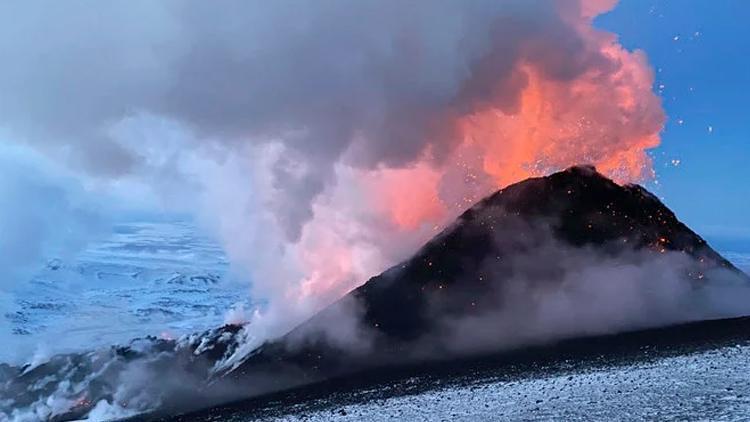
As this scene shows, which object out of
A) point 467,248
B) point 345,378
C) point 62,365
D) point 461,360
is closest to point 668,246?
point 467,248

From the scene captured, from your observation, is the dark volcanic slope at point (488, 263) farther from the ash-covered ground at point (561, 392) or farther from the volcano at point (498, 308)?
the ash-covered ground at point (561, 392)

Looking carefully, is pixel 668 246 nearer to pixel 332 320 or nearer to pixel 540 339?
pixel 540 339

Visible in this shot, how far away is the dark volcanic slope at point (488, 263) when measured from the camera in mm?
57625

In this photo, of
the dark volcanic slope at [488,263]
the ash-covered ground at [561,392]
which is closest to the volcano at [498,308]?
the dark volcanic slope at [488,263]

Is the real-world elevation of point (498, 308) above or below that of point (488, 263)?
below

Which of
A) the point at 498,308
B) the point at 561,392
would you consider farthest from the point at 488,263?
the point at 561,392

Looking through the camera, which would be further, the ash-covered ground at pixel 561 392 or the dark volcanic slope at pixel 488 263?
the dark volcanic slope at pixel 488 263

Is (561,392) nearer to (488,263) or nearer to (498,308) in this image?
(498,308)

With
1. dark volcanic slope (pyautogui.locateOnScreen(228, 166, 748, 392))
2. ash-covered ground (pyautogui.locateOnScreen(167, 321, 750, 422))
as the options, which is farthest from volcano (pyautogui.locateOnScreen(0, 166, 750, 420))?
ash-covered ground (pyautogui.locateOnScreen(167, 321, 750, 422))

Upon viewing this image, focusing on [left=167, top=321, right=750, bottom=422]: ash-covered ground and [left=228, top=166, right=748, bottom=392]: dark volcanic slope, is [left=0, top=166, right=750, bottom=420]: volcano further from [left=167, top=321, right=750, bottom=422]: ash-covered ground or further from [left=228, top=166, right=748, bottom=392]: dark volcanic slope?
[left=167, top=321, right=750, bottom=422]: ash-covered ground

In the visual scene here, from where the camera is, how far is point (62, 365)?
95.6m

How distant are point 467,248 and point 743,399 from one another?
156 feet

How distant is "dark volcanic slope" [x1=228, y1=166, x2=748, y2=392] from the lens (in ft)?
189

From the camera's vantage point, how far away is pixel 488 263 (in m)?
70.2
